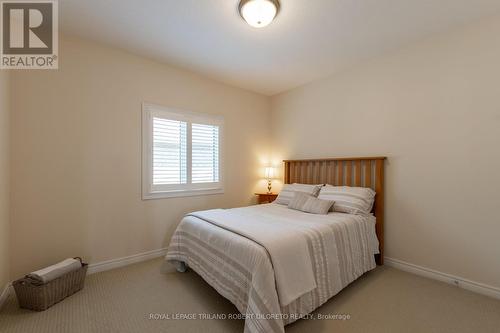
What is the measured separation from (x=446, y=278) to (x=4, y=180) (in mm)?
4218

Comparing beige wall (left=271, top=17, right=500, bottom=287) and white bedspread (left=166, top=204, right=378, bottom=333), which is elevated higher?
beige wall (left=271, top=17, right=500, bottom=287)

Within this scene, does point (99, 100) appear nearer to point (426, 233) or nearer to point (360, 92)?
point (360, 92)

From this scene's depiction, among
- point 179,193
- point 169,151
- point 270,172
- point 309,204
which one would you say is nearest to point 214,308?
point 309,204

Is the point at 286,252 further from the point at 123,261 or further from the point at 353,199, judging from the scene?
the point at 123,261

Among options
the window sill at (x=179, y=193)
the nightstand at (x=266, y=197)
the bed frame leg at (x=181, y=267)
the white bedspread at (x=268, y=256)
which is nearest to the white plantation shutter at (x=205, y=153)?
the window sill at (x=179, y=193)

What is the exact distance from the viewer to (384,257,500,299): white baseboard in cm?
197

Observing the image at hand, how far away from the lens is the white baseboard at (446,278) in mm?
1972

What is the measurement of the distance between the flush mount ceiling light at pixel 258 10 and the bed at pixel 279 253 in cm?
178

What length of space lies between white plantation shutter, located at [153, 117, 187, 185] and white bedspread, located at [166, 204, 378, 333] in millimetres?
859

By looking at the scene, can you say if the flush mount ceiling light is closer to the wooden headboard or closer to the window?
the window

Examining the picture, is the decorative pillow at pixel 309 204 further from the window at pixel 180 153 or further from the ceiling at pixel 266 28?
the ceiling at pixel 266 28

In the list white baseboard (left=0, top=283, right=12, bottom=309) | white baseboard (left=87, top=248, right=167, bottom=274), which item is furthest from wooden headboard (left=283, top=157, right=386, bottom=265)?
white baseboard (left=0, top=283, right=12, bottom=309)

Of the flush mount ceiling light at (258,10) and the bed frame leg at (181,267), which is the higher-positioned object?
the flush mount ceiling light at (258,10)

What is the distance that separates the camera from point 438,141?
2.26m
